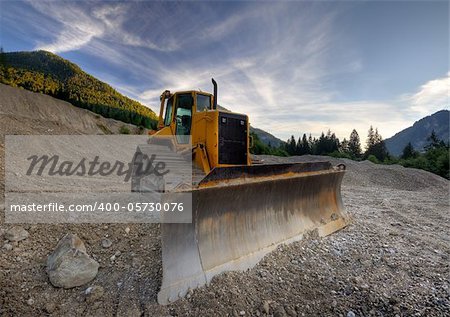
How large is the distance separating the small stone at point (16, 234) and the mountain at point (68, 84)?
1565 inches

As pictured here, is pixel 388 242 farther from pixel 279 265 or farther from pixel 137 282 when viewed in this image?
pixel 137 282

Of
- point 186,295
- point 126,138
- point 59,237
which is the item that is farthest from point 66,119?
point 186,295

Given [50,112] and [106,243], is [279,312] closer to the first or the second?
[106,243]

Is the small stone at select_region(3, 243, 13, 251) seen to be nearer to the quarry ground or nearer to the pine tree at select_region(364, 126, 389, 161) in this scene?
the quarry ground

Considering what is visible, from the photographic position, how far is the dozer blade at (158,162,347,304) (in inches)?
113

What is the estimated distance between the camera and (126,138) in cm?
2481

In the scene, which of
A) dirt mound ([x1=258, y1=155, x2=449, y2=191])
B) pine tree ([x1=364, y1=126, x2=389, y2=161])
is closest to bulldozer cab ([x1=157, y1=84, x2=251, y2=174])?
dirt mound ([x1=258, y1=155, x2=449, y2=191])

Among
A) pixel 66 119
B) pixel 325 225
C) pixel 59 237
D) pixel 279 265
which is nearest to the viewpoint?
pixel 279 265

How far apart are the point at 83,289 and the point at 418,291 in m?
3.48

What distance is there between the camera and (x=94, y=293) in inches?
109

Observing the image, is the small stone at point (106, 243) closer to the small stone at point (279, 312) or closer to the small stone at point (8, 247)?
the small stone at point (8, 247)

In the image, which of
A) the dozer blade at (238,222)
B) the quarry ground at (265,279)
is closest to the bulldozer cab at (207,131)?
the dozer blade at (238,222)

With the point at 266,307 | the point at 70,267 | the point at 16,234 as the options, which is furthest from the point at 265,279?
the point at 16,234

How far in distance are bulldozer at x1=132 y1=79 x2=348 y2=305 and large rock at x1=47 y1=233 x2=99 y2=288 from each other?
963mm
